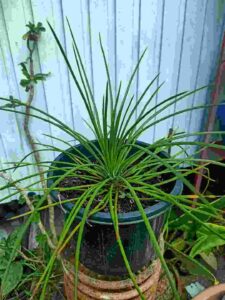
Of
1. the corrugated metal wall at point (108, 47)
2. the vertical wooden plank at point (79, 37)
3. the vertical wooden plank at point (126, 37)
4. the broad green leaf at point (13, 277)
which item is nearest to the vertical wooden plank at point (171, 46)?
the corrugated metal wall at point (108, 47)

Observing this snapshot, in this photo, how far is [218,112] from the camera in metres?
1.53

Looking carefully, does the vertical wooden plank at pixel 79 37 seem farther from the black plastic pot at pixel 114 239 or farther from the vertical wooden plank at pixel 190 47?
the black plastic pot at pixel 114 239

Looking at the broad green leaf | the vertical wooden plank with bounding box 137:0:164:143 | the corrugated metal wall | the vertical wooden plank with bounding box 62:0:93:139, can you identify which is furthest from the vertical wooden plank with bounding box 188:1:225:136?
the broad green leaf

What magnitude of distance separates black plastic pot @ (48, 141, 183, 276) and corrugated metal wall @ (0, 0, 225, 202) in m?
0.48

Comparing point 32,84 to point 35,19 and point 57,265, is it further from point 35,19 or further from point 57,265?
point 57,265

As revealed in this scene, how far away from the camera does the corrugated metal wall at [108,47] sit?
1.31 meters

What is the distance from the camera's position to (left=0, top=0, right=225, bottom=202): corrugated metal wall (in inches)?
51.4

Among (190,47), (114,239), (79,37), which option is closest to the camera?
(114,239)

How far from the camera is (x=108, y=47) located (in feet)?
4.64

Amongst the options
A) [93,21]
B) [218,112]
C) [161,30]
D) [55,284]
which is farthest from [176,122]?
[55,284]

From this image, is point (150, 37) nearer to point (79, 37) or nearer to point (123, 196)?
point (79, 37)

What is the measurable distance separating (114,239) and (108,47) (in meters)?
0.77

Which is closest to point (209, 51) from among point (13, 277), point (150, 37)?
point (150, 37)

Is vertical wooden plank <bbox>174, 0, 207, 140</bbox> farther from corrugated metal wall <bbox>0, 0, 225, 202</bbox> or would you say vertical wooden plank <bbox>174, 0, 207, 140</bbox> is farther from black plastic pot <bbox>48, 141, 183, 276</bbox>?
black plastic pot <bbox>48, 141, 183, 276</bbox>
